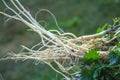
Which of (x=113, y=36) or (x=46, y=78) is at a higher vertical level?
(x=46, y=78)

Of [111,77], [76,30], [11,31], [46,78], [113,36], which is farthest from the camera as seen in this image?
[11,31]

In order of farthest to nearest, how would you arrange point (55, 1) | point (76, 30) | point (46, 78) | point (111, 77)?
point (55, 1) < point (76, 30) < point (46, 78) < point (111, 77)

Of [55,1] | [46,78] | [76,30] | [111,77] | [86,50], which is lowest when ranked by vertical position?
[111,77]

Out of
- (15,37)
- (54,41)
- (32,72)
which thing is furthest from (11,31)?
(54,41)

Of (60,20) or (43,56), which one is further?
(60,20)

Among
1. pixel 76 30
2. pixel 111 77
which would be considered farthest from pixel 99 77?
pixel 76 30

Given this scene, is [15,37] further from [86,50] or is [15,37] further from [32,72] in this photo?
[86,50]
